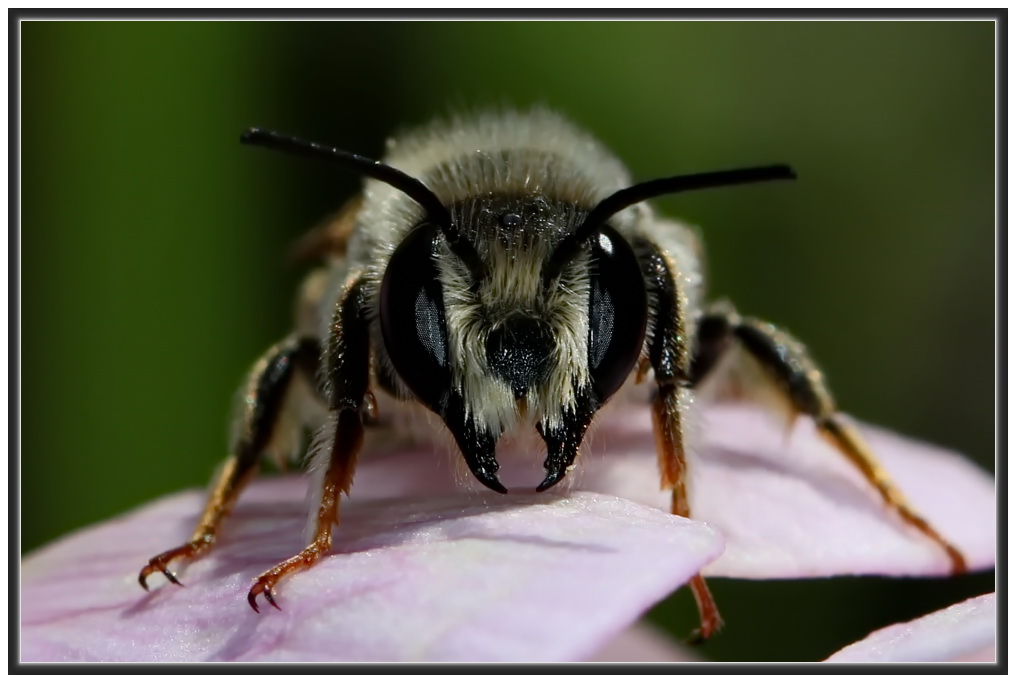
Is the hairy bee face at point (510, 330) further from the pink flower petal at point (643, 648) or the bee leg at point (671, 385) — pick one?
the pink flower petal at point (643, 648)

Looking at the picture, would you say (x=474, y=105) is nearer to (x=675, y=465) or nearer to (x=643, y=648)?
(x=643, y=648)

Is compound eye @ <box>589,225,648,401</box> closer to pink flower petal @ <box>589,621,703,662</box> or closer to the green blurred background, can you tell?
pink flower petal @ <box>589,621,703,662</box>

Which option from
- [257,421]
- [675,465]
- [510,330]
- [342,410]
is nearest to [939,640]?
[675,465]

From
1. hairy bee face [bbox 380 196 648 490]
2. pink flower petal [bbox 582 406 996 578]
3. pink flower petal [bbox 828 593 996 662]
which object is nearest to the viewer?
pink flower petal [bbox 828 593 996 662]

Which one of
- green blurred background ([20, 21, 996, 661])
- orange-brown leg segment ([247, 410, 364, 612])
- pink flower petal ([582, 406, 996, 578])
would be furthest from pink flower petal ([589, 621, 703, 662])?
orange-brown leg segment ([247, 410, 364, 612])

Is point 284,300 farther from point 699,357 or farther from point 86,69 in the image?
point 699,357

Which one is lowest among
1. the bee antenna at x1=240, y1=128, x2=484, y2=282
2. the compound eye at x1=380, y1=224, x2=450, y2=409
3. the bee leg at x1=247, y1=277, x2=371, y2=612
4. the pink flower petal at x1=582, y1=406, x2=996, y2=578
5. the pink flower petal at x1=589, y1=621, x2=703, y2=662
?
the pink flower petal at x1=589, y1=621, x2=703, y2=662

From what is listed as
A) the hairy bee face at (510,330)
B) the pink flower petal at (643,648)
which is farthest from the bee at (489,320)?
the pink flower petal at (643,648)
